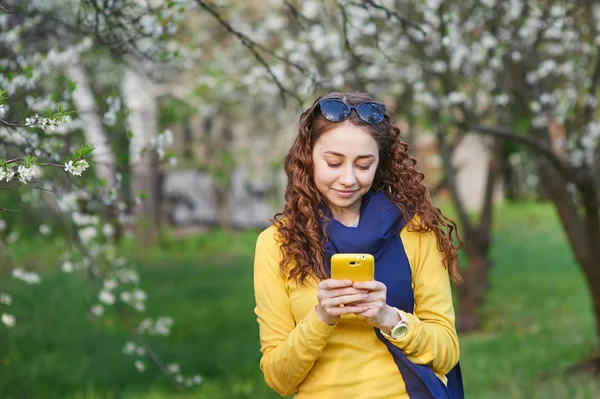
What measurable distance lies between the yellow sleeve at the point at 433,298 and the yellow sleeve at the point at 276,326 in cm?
30

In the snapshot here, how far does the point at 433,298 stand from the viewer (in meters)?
2.51

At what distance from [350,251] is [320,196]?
20 centimetres

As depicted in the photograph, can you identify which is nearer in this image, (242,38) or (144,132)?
(242,38)

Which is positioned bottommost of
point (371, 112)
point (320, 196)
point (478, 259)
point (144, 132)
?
point (478, 259)

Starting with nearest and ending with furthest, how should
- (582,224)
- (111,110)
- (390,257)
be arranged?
(390,257) → (111,110) → (582,224)

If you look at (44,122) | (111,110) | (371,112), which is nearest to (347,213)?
(371,112)

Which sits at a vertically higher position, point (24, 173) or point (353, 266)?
point (24, 173)

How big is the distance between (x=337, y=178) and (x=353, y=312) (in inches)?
15.3

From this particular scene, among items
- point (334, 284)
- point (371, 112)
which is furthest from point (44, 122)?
point (334, 284)

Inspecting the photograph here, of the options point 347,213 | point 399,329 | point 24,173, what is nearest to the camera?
point 399,329

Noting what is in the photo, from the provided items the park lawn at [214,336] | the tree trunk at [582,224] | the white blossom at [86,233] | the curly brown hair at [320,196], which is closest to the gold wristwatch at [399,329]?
the curly brown hair at [320,196]

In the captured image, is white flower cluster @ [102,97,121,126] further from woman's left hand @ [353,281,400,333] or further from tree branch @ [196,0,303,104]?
woman's left hand @ [353,281,400,333]

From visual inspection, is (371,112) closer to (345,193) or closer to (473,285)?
(345,193)

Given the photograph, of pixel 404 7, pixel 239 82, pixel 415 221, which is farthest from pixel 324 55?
pixel 415 221
